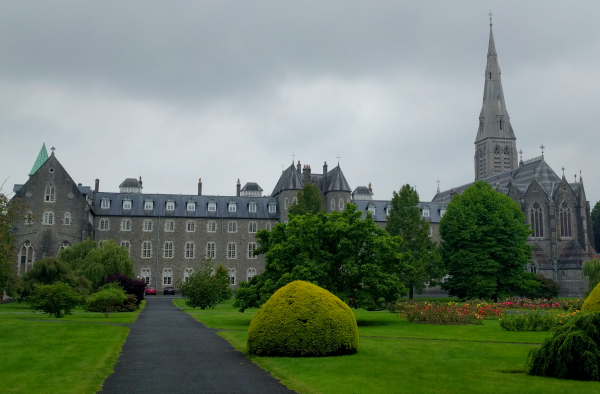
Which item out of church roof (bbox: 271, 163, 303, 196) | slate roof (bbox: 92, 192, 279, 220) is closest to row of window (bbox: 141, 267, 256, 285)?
slate roof (bbox: 92, 192, 279, 220)

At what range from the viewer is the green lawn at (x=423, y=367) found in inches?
558

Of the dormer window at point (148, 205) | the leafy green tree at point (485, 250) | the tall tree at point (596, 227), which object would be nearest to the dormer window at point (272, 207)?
the dormer window at point (148, 205)

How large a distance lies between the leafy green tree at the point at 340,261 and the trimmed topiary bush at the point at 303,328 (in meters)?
12.0

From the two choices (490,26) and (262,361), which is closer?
(262,361)

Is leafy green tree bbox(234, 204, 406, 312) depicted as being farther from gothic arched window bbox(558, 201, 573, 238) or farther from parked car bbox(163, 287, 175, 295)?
gothic arched window bbox(558, 201, 573, 238)

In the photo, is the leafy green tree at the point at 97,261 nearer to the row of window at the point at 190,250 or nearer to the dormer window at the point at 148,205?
the row of window at the point at 190,250

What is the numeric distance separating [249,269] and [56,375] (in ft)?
225

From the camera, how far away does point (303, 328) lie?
1883 cm

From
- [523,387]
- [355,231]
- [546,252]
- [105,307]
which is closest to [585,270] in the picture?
[546,252]

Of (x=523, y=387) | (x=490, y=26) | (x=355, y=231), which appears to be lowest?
(x=523, y=387)

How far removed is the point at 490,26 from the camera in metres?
130

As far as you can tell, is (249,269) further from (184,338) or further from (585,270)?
(184,338)

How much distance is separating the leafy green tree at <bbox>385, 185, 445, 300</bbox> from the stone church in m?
20.9

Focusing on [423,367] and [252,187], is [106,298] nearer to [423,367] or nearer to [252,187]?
[423,367]
